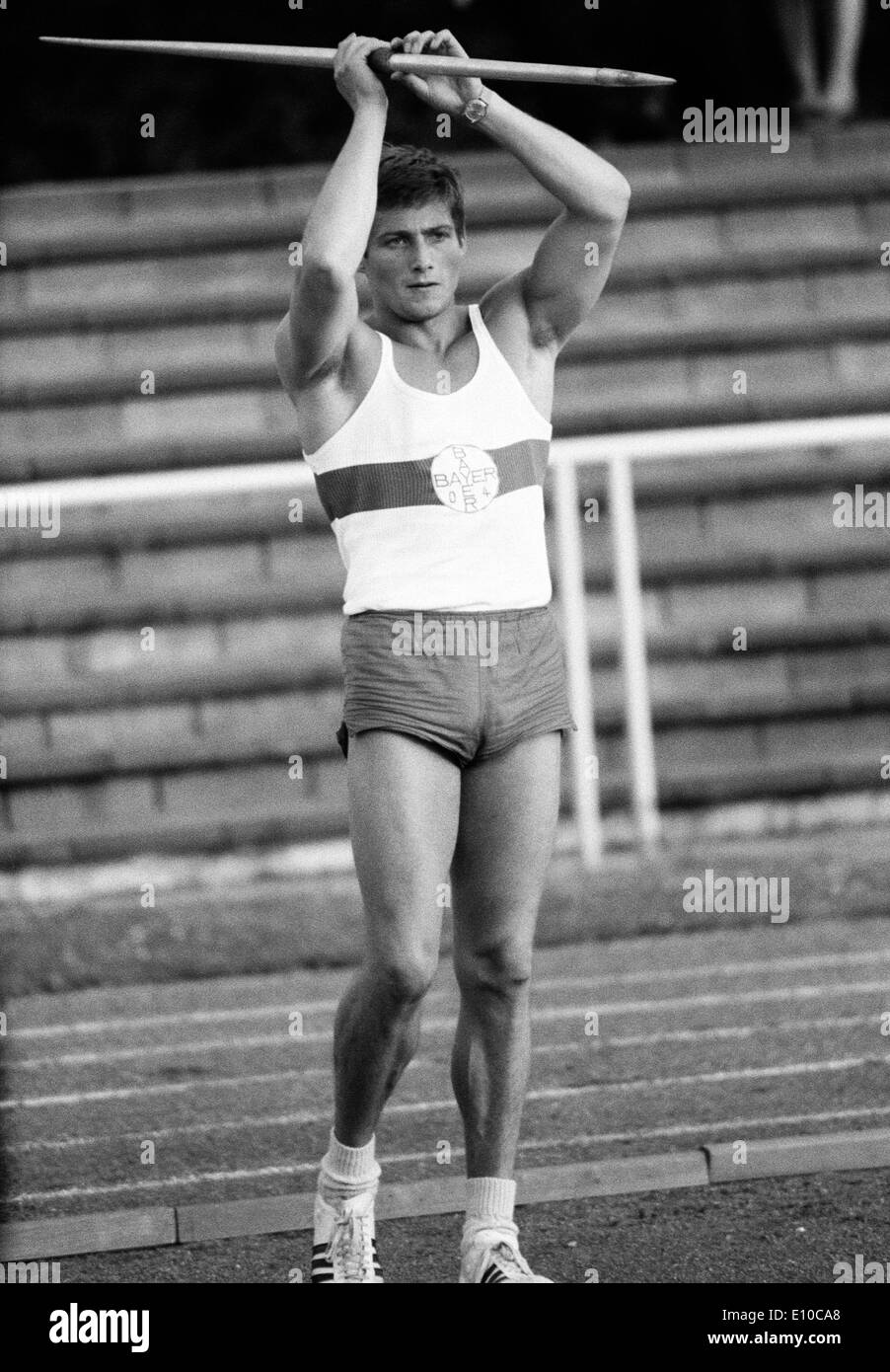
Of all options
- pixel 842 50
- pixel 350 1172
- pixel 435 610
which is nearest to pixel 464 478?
pixel 435 610

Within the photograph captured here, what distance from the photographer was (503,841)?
3941 mm

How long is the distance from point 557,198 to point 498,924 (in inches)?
52.6

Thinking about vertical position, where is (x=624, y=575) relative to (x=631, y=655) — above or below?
above

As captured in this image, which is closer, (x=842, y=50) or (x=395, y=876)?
(x=395, y=876)

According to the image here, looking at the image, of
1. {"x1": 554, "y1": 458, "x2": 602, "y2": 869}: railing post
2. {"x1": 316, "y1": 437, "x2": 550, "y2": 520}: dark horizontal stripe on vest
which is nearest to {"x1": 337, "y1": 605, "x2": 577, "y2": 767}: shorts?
{"x1": 316, "y1": 437, "x2": 550, "y2": 520}: dark horizontal stripe on vest

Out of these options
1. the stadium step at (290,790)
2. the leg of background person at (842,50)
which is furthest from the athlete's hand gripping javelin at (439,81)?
the leg of background person at (842,50)

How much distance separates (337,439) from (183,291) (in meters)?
6.36

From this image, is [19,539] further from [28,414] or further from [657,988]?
[657,988]

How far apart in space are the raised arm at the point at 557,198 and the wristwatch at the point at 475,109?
0.01m

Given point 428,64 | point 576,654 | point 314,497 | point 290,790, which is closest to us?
point 428,64

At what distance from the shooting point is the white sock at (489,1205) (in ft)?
13.1

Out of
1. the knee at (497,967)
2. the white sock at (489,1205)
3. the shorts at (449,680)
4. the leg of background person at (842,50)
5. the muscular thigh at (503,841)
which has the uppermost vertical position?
the leg of background person at (842,50)

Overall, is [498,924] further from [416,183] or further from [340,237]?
[416,183]

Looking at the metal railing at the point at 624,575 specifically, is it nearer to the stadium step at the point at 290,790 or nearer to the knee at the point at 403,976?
the stadium step at the point at 290,790
